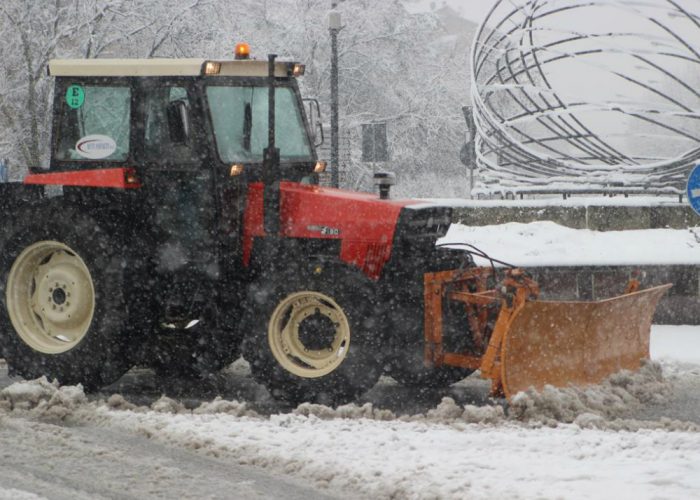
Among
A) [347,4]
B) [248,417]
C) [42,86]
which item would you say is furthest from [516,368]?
[347,4]

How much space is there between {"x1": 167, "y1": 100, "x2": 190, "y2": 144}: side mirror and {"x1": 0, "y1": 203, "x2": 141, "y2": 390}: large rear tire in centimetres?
90

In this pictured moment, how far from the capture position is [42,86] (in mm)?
Result: 26000

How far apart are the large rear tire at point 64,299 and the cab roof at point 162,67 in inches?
42.5

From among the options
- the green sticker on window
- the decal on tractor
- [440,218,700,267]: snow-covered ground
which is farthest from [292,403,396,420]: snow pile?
[440,218,700,267]: snow-covered ground

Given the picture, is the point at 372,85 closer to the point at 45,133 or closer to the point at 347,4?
the point at 347,4

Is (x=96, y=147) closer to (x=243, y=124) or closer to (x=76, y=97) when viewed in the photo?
(x=76, y=97)

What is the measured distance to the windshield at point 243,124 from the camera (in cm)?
891

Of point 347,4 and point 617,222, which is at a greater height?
point 347,4

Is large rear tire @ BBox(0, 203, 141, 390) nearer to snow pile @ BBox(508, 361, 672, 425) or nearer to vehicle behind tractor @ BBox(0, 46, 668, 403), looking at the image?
vehicle behind tractor @ BBox(0, 46, 668, 403)

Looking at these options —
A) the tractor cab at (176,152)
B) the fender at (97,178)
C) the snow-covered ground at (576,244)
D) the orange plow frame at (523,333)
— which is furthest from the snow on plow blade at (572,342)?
the snow-covered ground at (576,244)

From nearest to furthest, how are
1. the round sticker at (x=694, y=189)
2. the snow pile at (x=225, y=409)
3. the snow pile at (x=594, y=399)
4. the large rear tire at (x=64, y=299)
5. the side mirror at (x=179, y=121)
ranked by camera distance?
1. the snow pile at (x=594, y=399)
2. the snow pile at (x=225, y=409)
3. the side mirror at (x=179, y=121)
4. the large rear tire at (x=64, y=299)
5. the round sticker at (x=694, y=189)

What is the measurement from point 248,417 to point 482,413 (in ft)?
5.05

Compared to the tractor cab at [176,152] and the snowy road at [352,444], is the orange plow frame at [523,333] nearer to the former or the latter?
the snowy road at [352,444]

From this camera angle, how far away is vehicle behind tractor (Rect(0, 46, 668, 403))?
8414 millimetres
